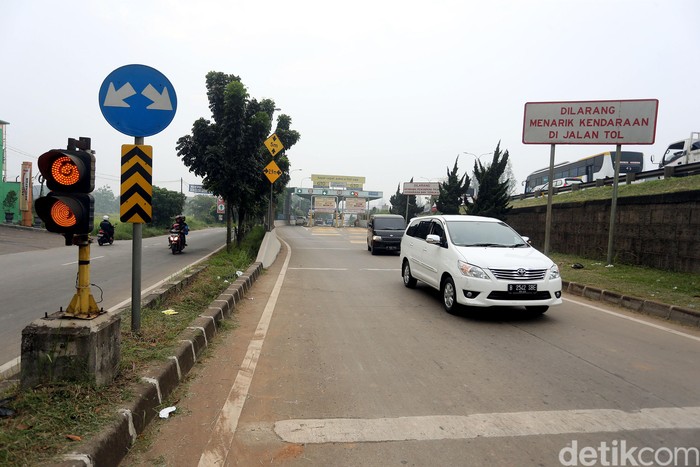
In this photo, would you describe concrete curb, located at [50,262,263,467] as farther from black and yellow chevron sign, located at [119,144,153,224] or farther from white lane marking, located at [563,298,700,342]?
white lane marking, located at [563,298,700,342]

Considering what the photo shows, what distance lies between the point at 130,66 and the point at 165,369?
3.03 metres

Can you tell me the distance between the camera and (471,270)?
22.1ft

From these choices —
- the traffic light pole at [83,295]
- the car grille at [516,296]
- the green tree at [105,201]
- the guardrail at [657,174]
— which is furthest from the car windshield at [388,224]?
the green tree at [105,201]

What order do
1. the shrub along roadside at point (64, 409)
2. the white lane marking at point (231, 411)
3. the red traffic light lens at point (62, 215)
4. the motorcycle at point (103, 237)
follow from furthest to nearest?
the motorcycle at point (103, 237) → the red traffic light lens at point (62, 215) → the white lane marking at point (231, 411) → the shrub along roadside at point (64, 409)

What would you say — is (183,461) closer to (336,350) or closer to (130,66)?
(336,350)

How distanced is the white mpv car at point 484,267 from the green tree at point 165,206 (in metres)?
44.2

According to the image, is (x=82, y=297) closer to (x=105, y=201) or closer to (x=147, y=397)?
(x=147, y=397)

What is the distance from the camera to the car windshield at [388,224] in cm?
1903

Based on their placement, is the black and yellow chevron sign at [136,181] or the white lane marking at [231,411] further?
the black and yellow chevron sign at [136,181]

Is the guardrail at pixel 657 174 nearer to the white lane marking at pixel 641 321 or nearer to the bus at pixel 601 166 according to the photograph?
the bus at pixel 601 166

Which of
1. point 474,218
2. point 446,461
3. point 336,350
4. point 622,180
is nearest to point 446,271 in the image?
point 474,218

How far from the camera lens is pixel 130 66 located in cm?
454

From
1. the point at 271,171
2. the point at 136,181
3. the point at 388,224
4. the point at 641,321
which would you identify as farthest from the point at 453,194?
the point at 136,181

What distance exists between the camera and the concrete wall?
1043 cm
